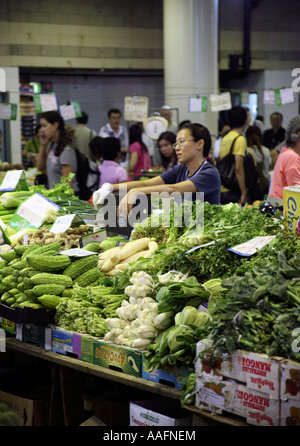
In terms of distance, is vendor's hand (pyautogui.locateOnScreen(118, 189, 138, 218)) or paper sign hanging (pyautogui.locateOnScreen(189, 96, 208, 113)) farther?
paper sign hanging (pyautogui.locateOnScreen(189, 96, 208, 113))

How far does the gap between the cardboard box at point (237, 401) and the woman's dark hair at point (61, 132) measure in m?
4.44

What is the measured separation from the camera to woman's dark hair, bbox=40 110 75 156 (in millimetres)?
6430

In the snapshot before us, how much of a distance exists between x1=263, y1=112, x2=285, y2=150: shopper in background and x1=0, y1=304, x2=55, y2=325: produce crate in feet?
28.2

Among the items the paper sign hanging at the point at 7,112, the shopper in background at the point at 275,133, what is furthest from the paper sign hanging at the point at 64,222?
the shopper in background at the point at 275,133

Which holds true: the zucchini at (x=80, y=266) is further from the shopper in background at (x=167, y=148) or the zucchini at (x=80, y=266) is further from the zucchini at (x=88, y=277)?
the shopper in background at (x=167, y=148)

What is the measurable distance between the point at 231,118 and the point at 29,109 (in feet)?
22.1

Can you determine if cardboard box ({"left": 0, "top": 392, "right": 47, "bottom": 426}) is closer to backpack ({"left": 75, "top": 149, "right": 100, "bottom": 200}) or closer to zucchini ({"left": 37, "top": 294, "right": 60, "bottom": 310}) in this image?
zucchini ({"left": 37, "top": 294, "right": 60, "bottom": 310})

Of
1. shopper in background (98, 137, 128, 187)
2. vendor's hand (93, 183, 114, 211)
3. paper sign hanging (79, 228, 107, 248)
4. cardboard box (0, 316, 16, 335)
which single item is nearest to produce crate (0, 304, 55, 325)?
cardboard box (0, 316, 16, 335)

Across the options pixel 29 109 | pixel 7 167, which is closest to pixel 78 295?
pixel 7 167

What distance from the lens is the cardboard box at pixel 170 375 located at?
2639mm

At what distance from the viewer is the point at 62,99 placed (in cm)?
1334

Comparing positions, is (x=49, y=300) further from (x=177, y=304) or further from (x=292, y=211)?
(x=292, y=211)

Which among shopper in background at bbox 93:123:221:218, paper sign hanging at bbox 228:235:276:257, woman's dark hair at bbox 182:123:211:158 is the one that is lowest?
paper sign hanging at bbox 228:235:276:257

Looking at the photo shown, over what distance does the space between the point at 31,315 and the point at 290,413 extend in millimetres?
1589
